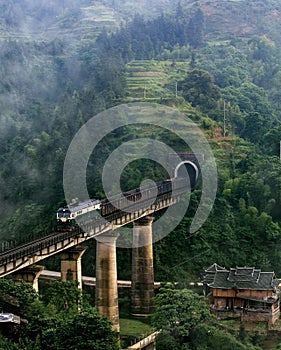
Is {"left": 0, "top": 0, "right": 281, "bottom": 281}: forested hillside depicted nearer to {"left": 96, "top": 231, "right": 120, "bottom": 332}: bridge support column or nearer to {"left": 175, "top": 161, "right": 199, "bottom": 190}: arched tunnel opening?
{"left": 175, "top": 161, "right": 199, "bottom": 190}: arched tunnel opening

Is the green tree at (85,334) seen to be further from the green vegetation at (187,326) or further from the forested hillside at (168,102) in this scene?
the forested hillside at (168,102)

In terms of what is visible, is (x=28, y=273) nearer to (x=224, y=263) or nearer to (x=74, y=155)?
(x=224, y=263)

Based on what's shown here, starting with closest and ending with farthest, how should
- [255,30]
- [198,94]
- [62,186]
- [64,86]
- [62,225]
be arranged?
[62,225] < [62,186] < [198,94] < [64,86] < [255,30]

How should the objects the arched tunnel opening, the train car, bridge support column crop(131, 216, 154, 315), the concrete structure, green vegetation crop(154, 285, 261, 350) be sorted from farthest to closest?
the arched tunnel opening → bridge support column crop(131, 216, 154, 315) → the train car → the concrete structure → green vegetation crop(154, 285, 261, 350)

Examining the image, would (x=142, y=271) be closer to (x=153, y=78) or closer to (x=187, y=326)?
(x=187, y=326)

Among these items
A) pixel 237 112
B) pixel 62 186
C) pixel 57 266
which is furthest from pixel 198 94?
pixel 57 266

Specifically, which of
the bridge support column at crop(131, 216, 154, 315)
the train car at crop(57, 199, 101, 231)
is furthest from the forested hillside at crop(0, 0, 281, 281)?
the train car at crop(57, 199, 101, 231)
